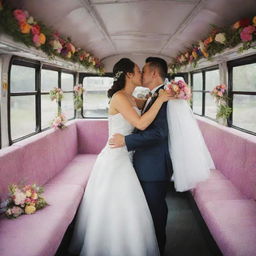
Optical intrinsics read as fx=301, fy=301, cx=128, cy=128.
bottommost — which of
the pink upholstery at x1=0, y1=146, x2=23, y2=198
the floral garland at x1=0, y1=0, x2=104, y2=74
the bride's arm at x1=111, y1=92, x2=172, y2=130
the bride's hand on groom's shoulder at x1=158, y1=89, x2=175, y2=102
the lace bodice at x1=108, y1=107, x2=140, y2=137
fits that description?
the pink upholstery at x1=0, y1=146, x2=23, y2=198

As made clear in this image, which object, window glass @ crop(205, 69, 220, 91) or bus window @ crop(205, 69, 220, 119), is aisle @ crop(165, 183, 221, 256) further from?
window glass @ crop(205, 69, 220, 91)

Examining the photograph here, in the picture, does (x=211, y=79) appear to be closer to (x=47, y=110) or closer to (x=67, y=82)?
(x=67, y=82)

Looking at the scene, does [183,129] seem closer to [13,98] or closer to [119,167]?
[119,167]

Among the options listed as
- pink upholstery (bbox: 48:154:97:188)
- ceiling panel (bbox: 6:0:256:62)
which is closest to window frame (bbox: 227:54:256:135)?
ceiling panel (bbox: 6:0:256:62)

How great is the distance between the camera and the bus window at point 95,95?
730 centimetres

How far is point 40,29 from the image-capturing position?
3309mm

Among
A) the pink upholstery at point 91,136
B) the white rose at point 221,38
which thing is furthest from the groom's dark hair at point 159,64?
the pink upholstery at point 91,136

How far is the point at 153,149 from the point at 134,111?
0.43m

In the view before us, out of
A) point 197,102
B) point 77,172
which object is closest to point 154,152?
point 77,172

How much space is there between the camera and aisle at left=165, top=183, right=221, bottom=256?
3.37m

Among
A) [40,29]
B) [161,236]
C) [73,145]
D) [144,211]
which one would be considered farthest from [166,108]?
[73,145]

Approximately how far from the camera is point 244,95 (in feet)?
14.3

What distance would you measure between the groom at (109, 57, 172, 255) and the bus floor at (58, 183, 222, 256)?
1.52 ft

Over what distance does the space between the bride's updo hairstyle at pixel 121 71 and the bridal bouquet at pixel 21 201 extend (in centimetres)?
133
